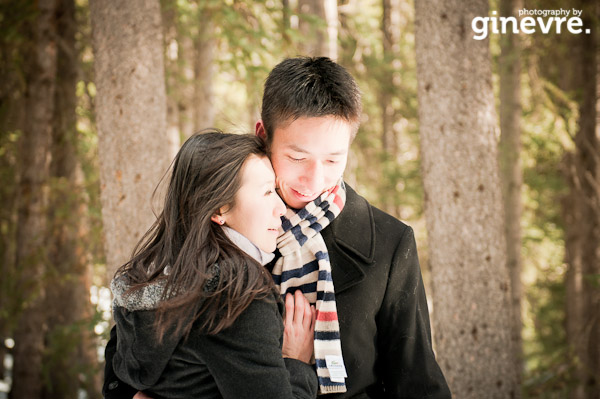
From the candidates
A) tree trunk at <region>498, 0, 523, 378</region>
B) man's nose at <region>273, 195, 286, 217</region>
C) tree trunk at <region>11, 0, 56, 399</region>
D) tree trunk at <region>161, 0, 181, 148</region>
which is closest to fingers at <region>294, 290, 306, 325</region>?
man's nose at <region>273, 195, 286, 217</region>

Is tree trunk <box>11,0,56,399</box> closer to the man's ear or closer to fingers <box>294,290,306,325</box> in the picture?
the man's ear

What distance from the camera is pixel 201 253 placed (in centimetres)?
222

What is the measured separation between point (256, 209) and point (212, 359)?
0.63m

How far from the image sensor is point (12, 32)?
6125 millimetres

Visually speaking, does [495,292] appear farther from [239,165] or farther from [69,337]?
[69,337]

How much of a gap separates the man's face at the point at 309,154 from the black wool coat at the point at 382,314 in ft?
0.90

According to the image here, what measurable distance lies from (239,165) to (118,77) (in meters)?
2.01

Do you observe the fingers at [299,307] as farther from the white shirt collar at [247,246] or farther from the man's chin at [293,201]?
the man's chin at [293,201]

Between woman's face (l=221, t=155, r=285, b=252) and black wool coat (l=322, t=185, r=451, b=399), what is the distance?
346 millimetres

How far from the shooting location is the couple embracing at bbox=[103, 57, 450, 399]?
2.08 meters

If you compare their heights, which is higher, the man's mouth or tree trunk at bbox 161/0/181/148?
tree trunk at bbox 161/0/181/148

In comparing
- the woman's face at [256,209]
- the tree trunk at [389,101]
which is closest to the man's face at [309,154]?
the woman's face at [256,209]

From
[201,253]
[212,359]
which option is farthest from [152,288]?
[212,359]

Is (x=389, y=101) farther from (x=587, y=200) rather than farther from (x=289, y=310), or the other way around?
(x=289, y=310)
